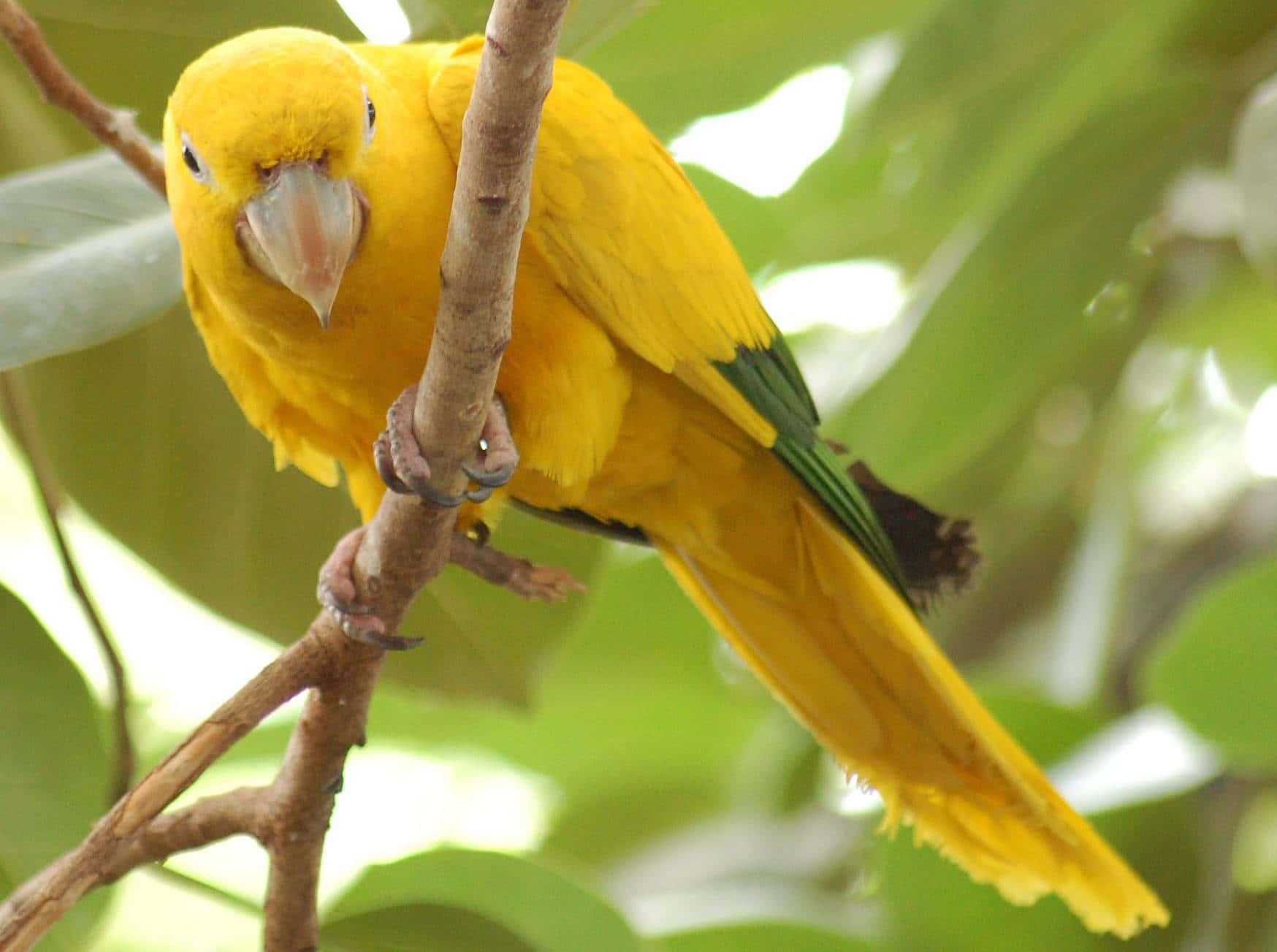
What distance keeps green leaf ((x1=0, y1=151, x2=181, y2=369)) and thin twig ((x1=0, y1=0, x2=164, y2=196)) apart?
0.05 metres

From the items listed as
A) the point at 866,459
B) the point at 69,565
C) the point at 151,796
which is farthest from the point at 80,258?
the point at 866,459

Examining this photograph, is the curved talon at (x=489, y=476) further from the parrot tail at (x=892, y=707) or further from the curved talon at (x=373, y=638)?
the parrot tail at (x=892, y=707)

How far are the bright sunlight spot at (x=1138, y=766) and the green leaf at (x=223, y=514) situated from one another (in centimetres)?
60

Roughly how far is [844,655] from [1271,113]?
2.48ft

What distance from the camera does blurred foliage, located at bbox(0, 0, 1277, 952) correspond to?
1.31 meters

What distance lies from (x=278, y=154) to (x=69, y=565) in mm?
439

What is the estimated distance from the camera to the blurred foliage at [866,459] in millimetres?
1312

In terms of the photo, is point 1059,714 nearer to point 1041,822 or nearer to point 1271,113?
point 1041,822

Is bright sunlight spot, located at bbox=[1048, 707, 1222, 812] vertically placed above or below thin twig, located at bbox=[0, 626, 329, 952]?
above

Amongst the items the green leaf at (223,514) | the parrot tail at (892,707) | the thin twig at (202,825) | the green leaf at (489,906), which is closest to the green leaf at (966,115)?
A: the parrot tail at (892,707)

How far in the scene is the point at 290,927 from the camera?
115 cm

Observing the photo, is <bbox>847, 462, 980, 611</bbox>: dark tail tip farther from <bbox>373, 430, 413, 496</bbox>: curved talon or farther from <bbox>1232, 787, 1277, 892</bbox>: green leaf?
<bbox>373, 430, 413, 496</bbox>: curved talon

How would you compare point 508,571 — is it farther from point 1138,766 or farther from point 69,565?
point 1138,766

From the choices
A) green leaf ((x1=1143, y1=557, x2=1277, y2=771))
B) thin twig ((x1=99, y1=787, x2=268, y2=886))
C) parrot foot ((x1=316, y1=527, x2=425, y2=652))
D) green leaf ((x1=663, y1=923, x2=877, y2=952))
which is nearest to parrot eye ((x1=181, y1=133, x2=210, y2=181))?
parrot foot ((x1=316, y1=527, x2=425, y2=652))
